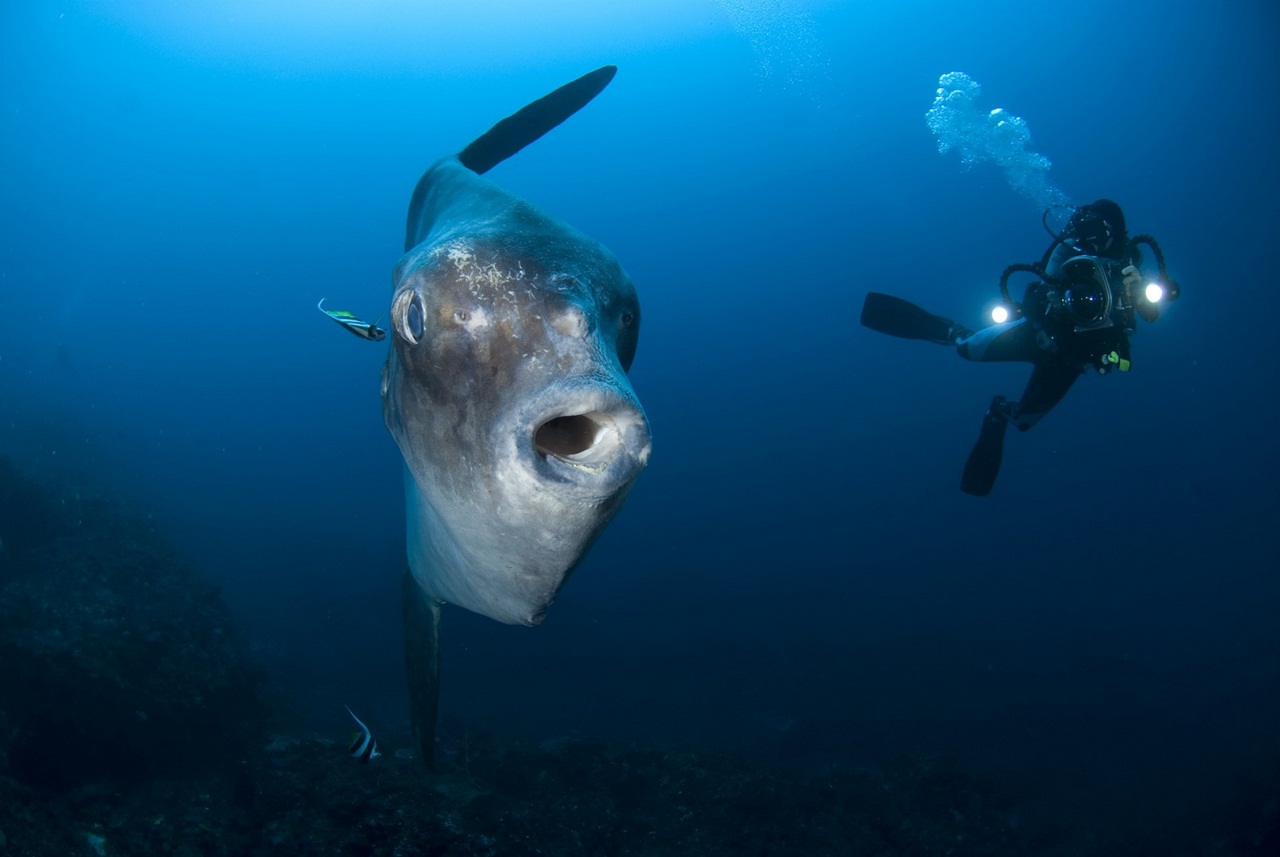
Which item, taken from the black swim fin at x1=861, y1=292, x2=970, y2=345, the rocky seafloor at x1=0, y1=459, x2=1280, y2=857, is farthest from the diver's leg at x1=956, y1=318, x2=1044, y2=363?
the rocky seafloor at x1=0, y1=459, x2=1280, y2=857

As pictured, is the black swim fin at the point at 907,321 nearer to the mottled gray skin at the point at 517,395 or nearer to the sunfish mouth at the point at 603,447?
the mottled gray skin at the point at 517,395

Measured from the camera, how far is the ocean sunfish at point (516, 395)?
1329 millimetres

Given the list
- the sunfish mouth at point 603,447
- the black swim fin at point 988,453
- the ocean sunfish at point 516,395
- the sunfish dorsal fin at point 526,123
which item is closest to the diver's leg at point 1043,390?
the black swim fin at point 988,453

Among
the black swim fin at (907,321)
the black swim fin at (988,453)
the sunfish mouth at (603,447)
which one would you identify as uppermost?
the black swim fin at (907,321)

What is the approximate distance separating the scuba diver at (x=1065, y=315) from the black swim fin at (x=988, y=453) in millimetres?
14

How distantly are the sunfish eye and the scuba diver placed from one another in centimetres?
781

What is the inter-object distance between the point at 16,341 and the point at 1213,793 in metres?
110

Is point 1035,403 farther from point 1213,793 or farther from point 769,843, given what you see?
point 1213,793

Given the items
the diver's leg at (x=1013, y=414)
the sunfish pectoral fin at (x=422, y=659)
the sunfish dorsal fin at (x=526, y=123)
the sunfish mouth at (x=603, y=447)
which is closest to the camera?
the sunfish mouth at (x=603, y=447)

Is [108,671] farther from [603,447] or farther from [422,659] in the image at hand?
[603,447]

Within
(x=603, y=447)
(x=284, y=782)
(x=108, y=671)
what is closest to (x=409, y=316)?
(x=603, y=447)

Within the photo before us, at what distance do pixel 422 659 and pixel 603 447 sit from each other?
9.80 ft

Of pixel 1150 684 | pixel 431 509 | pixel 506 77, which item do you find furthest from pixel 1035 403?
pixel 506 77

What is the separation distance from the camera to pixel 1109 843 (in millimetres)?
11547
